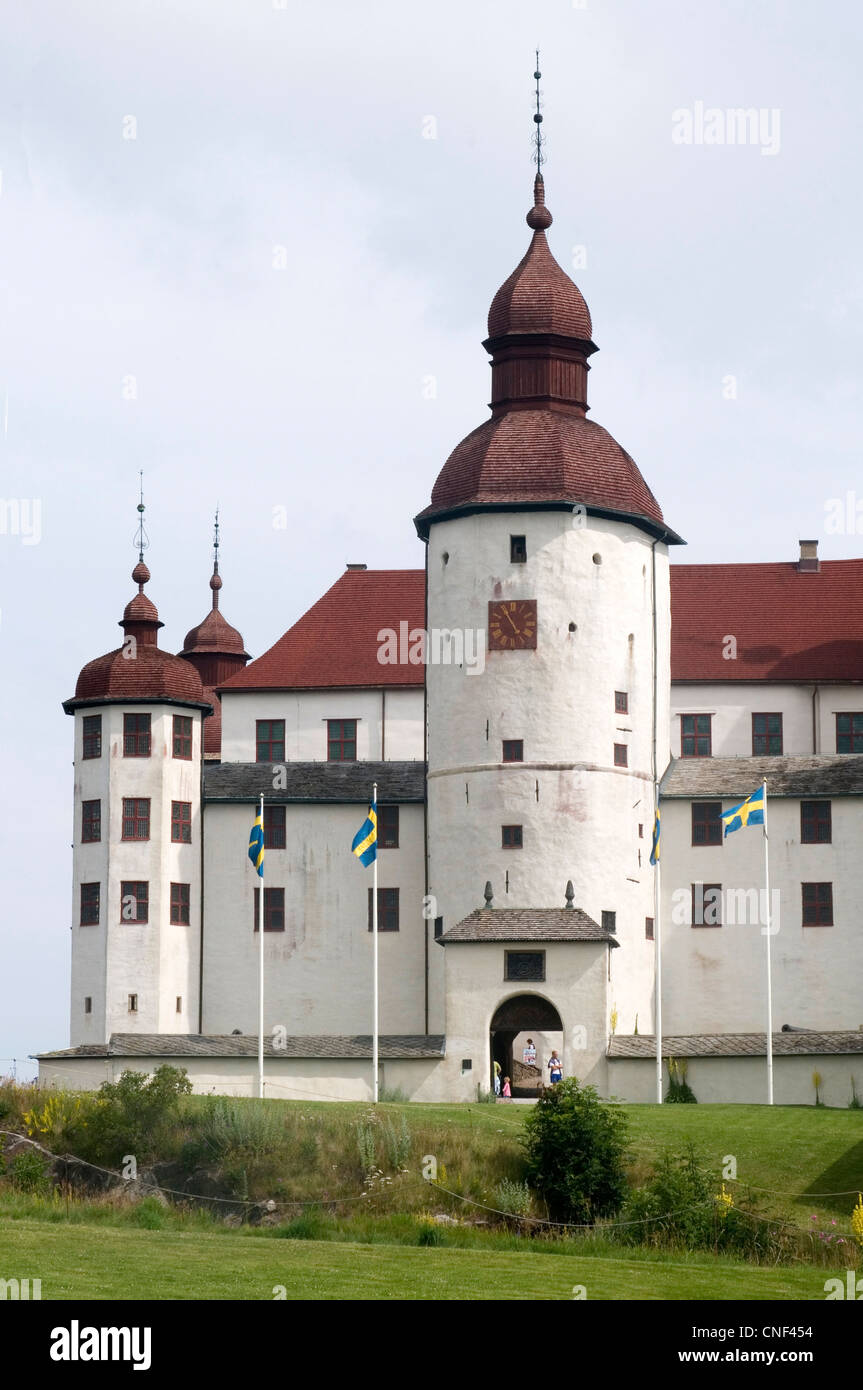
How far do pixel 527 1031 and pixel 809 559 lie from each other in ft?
75.9

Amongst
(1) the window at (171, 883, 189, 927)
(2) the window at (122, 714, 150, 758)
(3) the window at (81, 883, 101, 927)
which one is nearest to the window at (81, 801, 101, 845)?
(3) the window at (81, 883, 101, 927)

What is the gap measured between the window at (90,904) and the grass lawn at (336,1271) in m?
27.6

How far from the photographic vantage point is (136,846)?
64.4 metres

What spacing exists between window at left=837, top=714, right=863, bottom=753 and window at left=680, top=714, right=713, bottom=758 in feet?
12.9

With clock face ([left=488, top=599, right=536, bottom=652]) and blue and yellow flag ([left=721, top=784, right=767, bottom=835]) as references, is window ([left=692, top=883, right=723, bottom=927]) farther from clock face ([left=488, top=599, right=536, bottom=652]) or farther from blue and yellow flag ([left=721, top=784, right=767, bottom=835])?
blue and yellow flag ([left=721, top=784, right=767, bottom=835])

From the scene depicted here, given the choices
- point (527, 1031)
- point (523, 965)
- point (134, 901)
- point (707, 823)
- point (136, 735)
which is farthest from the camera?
point (136, 735)

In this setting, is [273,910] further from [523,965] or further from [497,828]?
[523,965]

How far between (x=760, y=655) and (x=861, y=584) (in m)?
4.84

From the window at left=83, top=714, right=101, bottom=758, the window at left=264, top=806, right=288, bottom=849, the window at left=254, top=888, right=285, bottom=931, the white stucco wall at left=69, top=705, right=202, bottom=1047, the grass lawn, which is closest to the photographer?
the grass lawn

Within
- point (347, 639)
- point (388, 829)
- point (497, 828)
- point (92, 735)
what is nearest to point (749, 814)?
point (497, 828)

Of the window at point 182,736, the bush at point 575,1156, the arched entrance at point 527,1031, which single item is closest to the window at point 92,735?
the window at point 182,736

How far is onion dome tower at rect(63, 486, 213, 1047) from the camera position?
63438mm

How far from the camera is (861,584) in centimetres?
7588
